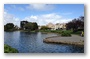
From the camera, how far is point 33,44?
11.2 ft

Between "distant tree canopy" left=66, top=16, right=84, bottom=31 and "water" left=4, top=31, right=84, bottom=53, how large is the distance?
0.96ft

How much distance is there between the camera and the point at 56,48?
342 cm

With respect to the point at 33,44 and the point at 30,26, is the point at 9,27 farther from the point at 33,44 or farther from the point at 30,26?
the point at 33,44

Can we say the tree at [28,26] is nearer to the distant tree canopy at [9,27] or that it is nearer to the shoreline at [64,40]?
the distant tree canopy at [9,27]

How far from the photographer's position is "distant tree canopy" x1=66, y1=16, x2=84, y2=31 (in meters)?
3.41

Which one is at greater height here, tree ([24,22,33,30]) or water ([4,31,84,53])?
tree ([24,22,33,30])

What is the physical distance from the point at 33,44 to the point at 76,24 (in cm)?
73

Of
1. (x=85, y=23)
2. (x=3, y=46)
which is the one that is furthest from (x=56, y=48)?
(x=3, y=46)

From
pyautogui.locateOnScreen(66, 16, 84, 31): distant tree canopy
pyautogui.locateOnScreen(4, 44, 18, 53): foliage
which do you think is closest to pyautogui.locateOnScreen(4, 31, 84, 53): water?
pyautogui.locateOnScreen(4, 44, 18, 53): foliage

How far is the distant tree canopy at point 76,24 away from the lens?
3412 millimetres

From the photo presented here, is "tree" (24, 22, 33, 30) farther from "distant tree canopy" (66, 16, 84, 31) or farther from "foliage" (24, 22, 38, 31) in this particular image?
"distant tree canopy" (66, 16, 84, 31)

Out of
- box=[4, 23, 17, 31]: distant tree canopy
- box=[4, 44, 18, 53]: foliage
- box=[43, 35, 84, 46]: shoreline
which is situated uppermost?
box=[4, 23, 17, 31]: distant tree canopy

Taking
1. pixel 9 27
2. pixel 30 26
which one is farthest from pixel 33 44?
pixel 9 27

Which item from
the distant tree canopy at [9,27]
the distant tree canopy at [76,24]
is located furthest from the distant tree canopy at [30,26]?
the distant tree canopy at [76,24]
